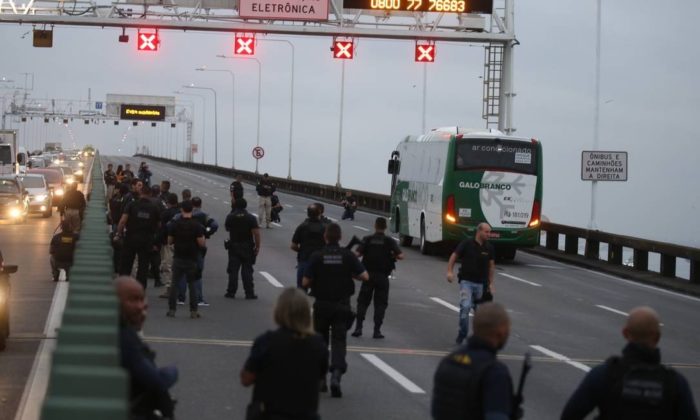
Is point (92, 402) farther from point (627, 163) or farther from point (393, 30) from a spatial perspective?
point (393, 30)

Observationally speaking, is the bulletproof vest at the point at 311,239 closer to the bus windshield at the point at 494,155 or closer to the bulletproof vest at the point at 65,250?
the bulletproof vest at the point at 65,250

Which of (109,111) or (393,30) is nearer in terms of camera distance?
(393,30)

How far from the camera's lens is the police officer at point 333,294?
1382 cm

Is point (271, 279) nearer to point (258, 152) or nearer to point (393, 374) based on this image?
point (393, 374)

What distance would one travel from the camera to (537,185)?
34594mm

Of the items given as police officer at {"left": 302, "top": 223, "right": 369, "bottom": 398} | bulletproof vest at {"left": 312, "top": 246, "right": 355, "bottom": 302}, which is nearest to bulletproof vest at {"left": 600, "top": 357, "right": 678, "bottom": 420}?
police officer at {"left": 302, "top": 223, "right": 369, "bottom": 398}

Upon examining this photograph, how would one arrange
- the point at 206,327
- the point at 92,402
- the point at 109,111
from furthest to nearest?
1. the point at 109,111
2. the point at 206,327
3. the point at 92,402

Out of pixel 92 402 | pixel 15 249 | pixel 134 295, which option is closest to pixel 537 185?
pixel 15 249

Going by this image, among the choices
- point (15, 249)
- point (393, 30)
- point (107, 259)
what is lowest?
point (15, 249)

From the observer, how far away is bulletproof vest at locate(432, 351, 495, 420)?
6691mm

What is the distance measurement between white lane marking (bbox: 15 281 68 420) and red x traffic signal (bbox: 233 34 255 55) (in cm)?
2359

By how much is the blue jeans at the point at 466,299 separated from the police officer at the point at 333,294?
4133mm

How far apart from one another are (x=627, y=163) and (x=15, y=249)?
Result: 54.3ft

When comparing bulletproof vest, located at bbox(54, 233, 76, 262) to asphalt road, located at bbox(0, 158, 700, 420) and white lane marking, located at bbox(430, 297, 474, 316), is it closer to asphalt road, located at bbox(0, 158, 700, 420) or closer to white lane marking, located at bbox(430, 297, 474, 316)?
asphalt road, located at bbox(0, 158, 700, 420)
